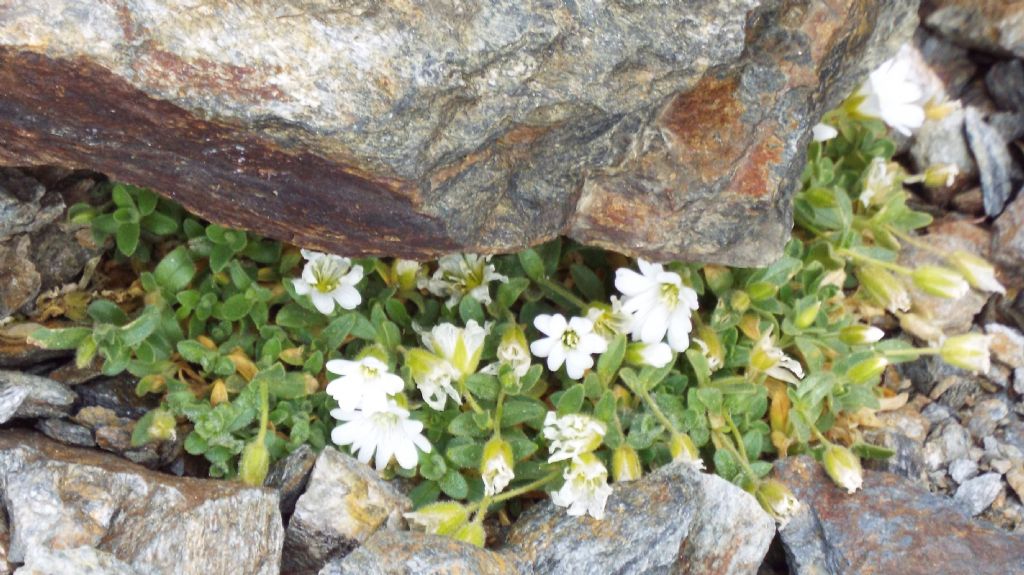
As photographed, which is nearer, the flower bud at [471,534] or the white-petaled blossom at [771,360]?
the flower bud at [471,534]

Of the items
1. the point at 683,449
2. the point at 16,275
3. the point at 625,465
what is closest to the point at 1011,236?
the point at 683,449

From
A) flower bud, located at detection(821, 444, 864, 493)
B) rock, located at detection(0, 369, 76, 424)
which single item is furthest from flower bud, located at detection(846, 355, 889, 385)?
rock, located at detection(0, 369, 76, 424)

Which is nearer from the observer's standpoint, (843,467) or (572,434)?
(572,434)

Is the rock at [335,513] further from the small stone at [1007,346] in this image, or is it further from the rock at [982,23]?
the rock at [982,23]

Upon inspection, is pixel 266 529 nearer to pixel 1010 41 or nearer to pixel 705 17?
pixel 705 17

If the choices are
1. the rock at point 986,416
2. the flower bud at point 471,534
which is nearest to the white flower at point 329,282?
the flower bud at point 471,534

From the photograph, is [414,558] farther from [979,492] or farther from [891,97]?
[891,97]

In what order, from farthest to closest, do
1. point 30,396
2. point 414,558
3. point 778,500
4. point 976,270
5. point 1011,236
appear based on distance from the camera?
1. point 1011,236
2. point 976,270
3. point 778,500
4. point 30,396
5. point 414,558

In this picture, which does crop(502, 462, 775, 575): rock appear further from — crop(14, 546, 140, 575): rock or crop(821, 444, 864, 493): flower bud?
crop(14, 546, 140, 575): rock
